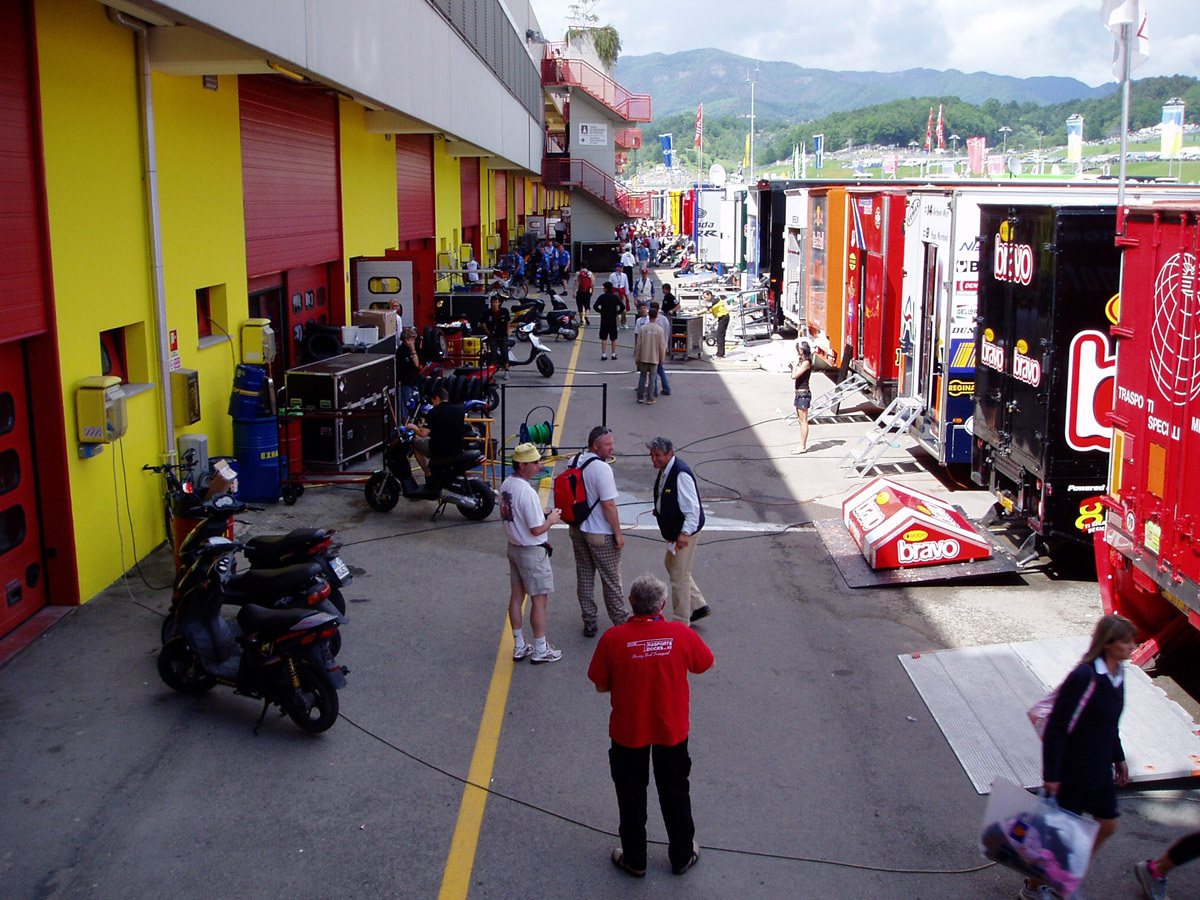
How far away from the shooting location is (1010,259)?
34.9 ft

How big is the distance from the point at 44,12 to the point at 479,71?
17913 mm

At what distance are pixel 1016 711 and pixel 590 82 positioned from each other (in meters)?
51.7

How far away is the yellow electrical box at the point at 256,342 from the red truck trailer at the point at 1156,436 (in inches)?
378

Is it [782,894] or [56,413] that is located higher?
[56,413]

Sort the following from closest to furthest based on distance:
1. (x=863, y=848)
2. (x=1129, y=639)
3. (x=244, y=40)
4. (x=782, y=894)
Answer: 1. (x=1129, y=639)
2. (x=782, y=894)
3. (x=863, y=848)
4. (x=244, y=40)

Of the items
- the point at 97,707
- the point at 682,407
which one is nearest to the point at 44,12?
the point at 97,707

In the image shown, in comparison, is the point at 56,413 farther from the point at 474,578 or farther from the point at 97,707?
the point at 474,578

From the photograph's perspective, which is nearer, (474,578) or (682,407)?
(474,578)

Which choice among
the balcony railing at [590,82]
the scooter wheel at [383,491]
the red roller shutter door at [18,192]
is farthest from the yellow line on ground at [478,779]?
the balcony railing at [590,82]

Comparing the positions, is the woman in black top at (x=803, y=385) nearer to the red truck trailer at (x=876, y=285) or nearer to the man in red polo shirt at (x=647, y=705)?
the red truck trailer at (x=876, y=285)

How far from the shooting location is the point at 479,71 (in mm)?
25641

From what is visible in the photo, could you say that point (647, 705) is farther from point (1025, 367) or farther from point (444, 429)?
point (444, 429)

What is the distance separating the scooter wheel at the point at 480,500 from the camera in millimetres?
12227

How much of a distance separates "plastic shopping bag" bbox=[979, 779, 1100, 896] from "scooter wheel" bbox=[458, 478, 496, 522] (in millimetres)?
7691
